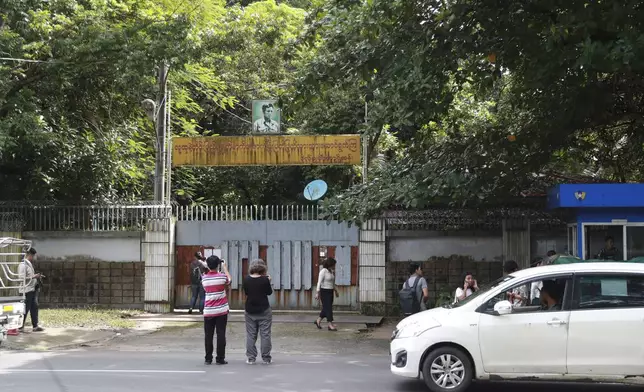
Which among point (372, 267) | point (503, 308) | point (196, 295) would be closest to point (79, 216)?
point (196, 295)

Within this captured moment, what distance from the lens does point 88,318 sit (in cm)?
1638

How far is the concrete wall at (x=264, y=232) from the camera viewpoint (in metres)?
18.3

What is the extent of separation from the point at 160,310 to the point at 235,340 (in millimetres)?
4791

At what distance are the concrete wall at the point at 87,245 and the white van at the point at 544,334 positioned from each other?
449 inches

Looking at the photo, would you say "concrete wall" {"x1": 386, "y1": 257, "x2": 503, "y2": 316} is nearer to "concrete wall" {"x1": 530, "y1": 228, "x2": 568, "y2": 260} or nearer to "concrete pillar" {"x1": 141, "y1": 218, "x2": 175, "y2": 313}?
"concrete wall" {"x1": 530, "y1": 228, "x2": 568, "y2": 260}

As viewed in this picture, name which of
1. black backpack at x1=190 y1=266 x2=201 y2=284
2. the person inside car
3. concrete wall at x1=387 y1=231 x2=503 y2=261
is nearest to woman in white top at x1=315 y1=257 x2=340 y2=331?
concrete wall at x1=387 y1=231 x2=503 y2=261

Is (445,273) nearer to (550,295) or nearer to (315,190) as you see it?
(315,190)

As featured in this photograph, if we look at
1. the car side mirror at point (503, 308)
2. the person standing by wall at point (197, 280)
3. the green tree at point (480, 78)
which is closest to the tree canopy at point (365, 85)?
the green tree at point (480, 78)

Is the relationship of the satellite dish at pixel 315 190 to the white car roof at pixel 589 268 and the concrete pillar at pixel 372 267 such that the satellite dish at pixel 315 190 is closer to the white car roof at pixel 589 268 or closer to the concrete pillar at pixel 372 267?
the concrete pillar at pixel 372 267

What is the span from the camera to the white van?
27.1 feet

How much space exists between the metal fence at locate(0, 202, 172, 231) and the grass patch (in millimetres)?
2146

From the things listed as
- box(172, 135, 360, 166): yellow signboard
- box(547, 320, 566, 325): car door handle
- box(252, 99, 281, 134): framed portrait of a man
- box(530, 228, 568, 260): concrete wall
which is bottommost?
box(547, 320, 566, 325): car door handle

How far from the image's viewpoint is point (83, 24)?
16781 millimetres

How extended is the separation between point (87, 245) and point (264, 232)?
14.9 feet
